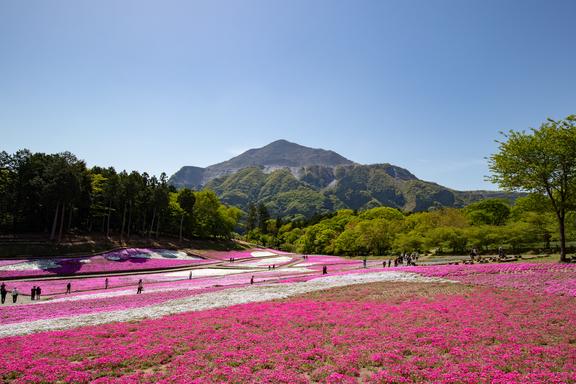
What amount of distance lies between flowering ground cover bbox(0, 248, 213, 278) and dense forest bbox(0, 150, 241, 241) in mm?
11691

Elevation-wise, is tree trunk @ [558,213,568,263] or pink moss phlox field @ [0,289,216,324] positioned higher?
tree trunk @ [558,213,568,263]

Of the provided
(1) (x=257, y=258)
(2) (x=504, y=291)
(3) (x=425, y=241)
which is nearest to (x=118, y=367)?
(2) (x=504, y=291)

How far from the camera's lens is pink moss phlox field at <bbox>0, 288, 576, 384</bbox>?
38.5 ft

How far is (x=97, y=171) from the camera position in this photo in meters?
104

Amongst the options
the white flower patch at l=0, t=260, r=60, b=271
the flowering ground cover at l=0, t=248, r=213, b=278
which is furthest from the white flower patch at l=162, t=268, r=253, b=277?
the white flower patch at l=0, t=260, r=60, b=271

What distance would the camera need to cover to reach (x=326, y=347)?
14.9 m

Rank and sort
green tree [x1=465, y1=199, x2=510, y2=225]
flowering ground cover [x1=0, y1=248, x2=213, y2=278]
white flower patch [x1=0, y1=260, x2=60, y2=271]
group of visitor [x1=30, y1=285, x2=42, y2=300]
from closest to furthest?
group of visitor [x1=30, y1=285, x2=42, y2=300] → white flower patch [x1=0, y1=260, x2=60, y2=271] → flowering ground cover [x1=0, y1=248, x2=213, y2=278] → green tree [x1=465, y1=199, x2=510, y2=225]

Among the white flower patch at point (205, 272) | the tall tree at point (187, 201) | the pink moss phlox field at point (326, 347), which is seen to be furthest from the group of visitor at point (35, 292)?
the tall tree at point (187, 201)

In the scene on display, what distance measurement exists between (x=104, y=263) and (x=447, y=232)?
204 ft

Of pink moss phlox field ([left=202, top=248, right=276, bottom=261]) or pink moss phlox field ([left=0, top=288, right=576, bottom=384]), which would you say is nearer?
pink moss phlox field ([left=0, top=288, right=576, bottom=384])

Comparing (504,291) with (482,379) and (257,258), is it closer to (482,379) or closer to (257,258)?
(482,379)

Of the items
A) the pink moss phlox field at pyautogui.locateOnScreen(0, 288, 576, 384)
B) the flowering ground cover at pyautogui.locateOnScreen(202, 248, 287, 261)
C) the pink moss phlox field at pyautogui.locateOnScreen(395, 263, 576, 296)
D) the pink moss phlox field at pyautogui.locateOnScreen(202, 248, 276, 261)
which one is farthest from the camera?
the flowering ground cover at pyautogui.locateOnScreen(202, 248, 287, 261)

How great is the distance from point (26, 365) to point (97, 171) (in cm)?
10290

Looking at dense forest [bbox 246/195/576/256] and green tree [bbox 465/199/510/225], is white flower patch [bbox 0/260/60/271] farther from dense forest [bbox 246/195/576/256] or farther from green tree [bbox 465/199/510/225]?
green tree [bbox 465/199/510/225]
